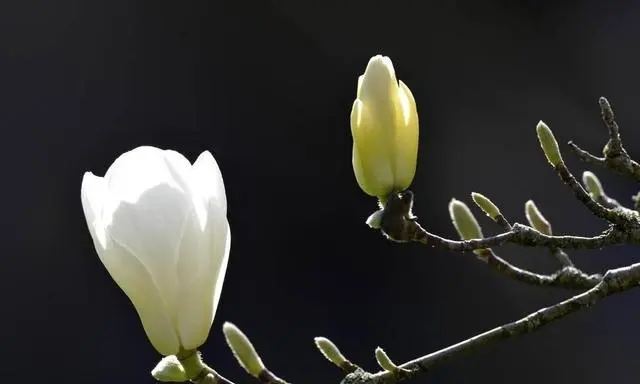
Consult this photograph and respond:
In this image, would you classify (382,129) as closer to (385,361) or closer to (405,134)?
(405,134)

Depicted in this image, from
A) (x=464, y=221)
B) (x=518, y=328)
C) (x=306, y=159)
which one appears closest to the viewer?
(x=518, y=328)

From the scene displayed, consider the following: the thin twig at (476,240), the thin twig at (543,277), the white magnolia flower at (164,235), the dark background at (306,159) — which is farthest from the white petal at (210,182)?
the dark background at (306,159)

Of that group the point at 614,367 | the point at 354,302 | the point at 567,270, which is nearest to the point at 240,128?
the point at 354,302

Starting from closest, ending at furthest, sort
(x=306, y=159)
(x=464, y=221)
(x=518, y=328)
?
1. (x=518, y=328)
2. (x=464, y=221)
3. (x=306, y=159)

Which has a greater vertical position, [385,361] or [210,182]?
[210,182]

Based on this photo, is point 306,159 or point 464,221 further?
point 306,159

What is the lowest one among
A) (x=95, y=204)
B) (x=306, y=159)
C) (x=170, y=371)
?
(x=170, y=371)

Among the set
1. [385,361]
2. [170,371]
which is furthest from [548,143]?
[170,371]

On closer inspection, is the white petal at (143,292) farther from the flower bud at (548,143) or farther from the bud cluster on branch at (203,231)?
the flower bud at (548,143)
